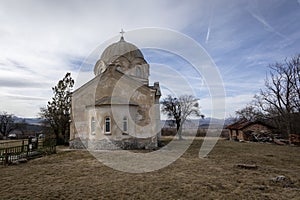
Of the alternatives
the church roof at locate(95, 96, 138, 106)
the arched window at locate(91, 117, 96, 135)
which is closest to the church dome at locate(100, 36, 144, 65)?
the church roof at locate(95, 96, 138, 106)

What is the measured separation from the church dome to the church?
218 inches

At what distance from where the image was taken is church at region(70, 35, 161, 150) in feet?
63.1

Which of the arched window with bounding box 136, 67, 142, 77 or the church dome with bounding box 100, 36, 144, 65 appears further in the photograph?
the arched window with bounding box 136, 67, 142, 77

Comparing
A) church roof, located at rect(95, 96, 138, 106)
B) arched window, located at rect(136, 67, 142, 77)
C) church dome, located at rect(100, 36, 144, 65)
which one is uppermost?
church dome, located at rect(100, 36, 144, 65)

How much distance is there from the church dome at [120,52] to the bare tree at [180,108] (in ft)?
46.7

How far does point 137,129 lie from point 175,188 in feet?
40.0

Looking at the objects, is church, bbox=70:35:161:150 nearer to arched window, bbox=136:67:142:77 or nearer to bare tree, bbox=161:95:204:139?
arched window, bbox=136:67:142:77

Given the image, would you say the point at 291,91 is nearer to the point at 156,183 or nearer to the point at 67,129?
the point at 156,183

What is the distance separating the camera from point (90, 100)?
22031mm

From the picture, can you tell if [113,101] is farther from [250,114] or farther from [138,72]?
[250,114]

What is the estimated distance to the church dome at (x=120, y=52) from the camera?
88.2 ft

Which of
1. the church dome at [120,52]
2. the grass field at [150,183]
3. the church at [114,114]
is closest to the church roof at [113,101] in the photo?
the church at [114,114]

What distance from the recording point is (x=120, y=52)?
27.2 meters

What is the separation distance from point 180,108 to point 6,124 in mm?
49636
